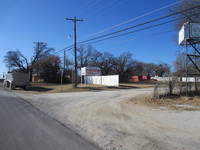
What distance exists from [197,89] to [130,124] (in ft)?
30.6

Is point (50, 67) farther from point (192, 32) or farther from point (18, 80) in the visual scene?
point (192, 32)

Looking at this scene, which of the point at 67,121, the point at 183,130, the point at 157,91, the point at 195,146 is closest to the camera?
the point at 195,146

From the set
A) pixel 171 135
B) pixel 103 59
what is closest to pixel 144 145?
pixel 171 135

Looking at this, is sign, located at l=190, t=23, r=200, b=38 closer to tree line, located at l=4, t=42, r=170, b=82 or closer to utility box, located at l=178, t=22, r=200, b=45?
utility box, located at l=178, t=22, r=200, b=45

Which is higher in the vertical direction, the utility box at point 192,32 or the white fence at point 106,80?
the utility box at point 192,32

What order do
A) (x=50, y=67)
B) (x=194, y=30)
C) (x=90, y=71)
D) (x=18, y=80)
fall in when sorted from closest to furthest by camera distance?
(x=194, y=30) → (x=18, y=80) → (x=90, y=71) → (x=50, y=67)

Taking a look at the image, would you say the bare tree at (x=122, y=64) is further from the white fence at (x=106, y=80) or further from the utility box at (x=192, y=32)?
the utility box at (x=192, y=32)

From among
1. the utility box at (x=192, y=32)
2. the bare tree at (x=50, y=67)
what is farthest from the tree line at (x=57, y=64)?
the utility box at (x=192, y=32)

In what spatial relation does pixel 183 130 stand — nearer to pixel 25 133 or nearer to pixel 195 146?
pixel 195 146

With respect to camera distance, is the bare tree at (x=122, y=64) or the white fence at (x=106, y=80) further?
the bare tree at (x=122, y=64)

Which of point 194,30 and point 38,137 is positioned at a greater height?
point 194,30

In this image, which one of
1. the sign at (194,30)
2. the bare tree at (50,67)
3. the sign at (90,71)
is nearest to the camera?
the sign at (194,30)

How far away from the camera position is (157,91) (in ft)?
38.5

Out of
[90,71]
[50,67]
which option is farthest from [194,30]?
[50,67]
